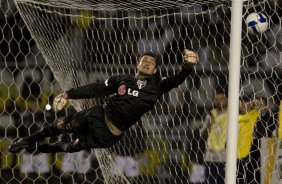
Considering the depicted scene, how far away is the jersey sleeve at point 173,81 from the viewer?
2.41 meters

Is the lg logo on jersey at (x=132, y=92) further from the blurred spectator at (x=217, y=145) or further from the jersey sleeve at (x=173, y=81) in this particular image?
the blurred spectator at (x=217, y=145)

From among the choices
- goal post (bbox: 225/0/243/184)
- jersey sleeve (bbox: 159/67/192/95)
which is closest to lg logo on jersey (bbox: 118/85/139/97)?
jersey sleeve (bbox: 159/67/192/95)

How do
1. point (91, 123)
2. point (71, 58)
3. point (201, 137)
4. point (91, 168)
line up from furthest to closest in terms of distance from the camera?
point (91, 168)
point (201, 137)
point (71, 58)
point (91, 123)

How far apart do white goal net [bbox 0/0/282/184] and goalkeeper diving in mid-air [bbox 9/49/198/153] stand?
59 cm

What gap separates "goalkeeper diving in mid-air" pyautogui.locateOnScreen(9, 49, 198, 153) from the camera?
8.35ft

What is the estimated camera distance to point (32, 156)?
4.06m

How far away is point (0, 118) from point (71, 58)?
41.5 inches

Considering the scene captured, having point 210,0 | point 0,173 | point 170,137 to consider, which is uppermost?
point 210,0

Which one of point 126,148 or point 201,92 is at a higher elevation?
point 201,92

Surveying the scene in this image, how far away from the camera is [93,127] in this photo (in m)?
2.61

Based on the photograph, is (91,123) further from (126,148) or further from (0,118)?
(0,118)

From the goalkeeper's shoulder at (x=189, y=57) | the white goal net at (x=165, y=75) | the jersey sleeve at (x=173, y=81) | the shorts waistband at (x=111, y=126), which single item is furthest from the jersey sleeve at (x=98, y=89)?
the white goal net at (x=165, y=75)

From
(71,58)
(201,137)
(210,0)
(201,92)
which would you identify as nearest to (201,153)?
(201,137)

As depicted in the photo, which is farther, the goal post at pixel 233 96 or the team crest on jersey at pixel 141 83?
the team crest on jersey at pixel 141 83
